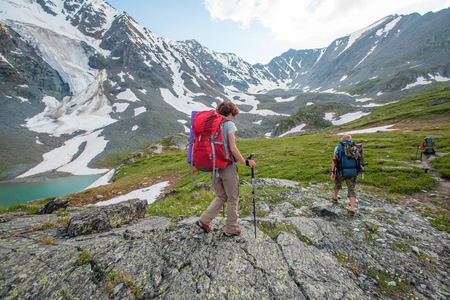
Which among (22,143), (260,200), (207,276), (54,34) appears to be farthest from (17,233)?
(54,34)

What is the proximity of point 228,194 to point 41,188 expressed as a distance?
199ft

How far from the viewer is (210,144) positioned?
15.6ft

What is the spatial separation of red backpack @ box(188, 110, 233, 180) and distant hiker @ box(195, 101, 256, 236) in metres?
0.19

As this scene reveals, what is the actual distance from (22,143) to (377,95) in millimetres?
220320

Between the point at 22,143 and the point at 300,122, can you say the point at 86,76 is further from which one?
the point at 300,122

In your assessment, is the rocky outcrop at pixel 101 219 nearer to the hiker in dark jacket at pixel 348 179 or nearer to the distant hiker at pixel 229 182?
the distant hiker at pixel 229 182

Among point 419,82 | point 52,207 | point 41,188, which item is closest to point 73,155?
point 41,188

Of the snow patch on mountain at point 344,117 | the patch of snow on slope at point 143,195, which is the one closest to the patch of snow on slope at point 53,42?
the patch of snow on slope at point 143,195

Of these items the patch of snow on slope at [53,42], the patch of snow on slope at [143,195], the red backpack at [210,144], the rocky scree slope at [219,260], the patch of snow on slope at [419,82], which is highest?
the patch of snow on slope at [53,42]

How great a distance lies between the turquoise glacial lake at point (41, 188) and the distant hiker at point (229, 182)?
4756 cm

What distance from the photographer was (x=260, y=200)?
30.4ft

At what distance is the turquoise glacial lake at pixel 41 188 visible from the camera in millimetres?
38406

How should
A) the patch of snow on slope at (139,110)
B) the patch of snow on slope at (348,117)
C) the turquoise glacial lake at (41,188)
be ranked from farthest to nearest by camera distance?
the patch of snow on slope at (139,110)
the patch of snow on slope at (348,117)
the turquoise glacial lake at (41,188)

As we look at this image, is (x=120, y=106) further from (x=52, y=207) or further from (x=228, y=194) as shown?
(x=228, y=194)
